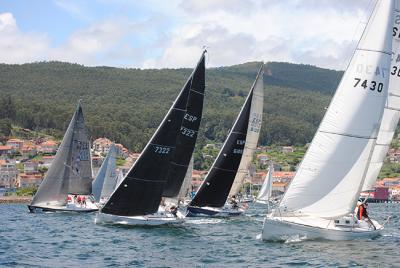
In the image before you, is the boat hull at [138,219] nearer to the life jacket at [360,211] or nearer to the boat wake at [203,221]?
the boat wake at [203,221]

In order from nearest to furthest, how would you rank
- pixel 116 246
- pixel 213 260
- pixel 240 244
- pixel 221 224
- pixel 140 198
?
pixel 213 260 < pixel 116 246 < pixel 240 244 < pixel 140 198 < pixel 221 224

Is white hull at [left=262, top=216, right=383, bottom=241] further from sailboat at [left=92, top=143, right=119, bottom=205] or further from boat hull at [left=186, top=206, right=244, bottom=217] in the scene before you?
sailboat at [left=92, top=143, right=119, bottom=205]

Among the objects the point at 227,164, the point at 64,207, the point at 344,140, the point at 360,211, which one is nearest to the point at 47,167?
the point at 64,207

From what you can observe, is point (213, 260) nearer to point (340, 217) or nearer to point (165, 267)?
point (165, 267)

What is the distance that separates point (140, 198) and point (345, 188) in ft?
35.6

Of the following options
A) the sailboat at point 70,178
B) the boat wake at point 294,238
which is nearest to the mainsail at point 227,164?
the sailboat at point 70,178

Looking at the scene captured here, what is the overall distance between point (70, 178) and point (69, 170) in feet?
2.03

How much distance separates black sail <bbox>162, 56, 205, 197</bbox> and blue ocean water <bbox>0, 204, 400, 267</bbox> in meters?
3.07

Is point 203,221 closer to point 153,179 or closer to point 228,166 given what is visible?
point 228,166

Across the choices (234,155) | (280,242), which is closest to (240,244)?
(280,242)

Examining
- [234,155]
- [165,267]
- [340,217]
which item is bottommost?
[165,267]

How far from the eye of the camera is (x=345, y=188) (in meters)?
31.6

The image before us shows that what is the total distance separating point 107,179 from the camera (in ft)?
219

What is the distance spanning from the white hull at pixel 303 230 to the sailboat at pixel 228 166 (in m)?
16.7
